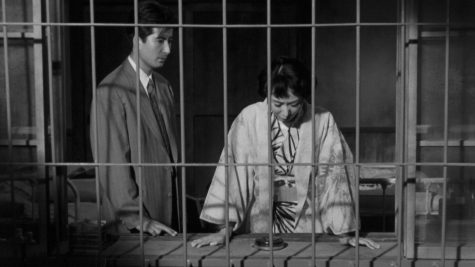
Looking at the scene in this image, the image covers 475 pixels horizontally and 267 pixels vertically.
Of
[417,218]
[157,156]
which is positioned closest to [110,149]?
[157,156]

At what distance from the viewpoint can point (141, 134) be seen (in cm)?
299

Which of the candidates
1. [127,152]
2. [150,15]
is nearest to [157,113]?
[127,152]

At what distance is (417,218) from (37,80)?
159 cm

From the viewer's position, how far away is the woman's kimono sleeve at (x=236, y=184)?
279cm

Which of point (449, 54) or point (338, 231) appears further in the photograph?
point (338, 231)

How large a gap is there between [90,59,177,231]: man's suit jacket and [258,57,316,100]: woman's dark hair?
25.1 inches

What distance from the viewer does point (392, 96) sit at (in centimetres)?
562

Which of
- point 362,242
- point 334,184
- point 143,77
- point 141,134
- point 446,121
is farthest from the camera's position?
point 143,77

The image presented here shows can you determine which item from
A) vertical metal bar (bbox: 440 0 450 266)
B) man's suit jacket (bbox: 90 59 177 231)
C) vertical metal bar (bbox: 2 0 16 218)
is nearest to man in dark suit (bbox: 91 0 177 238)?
man's suit jacket (bbox: 90 59 177 231)

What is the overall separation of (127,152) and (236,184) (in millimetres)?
524

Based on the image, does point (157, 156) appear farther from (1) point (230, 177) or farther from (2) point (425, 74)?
(2) point (425, 74)

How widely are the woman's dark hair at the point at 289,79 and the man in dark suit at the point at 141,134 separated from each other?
571 millimetres

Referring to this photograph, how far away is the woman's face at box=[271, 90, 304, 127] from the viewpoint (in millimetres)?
2850

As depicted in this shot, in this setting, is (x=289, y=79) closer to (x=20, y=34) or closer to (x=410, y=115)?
(x=410, y=115)
